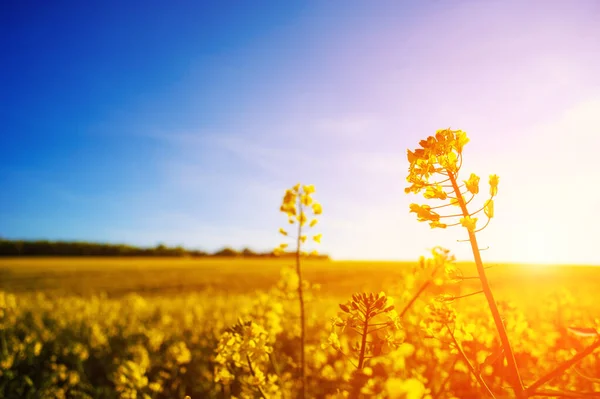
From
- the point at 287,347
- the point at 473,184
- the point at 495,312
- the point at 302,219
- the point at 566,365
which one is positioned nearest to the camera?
the point at 566,365

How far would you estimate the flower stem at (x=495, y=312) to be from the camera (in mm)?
1102

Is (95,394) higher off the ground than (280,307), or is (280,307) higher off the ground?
(280,307)

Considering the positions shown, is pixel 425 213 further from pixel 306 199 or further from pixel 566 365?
pixel 306 199

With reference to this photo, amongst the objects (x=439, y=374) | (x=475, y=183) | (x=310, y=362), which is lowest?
(x=310, y=362)

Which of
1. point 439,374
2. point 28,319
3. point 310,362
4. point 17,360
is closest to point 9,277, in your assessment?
point 28,319

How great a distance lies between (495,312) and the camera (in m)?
1.15

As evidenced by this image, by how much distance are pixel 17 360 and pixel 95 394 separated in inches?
68.1

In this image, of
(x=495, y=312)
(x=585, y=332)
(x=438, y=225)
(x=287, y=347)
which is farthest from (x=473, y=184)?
(x=287, y=347)

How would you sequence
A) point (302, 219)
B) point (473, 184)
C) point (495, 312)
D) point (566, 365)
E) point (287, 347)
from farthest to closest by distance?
point (287, 347) < point (302, 219) < point (473, 184) < point (495, 312) < point (566, 365)

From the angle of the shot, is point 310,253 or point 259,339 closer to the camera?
point 259,339

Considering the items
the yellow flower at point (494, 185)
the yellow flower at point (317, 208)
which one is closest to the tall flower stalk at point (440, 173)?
the yellow flower at point (494, 185)

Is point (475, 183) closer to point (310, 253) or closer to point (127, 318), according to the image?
point (310, 253)

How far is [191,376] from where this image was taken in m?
6.38

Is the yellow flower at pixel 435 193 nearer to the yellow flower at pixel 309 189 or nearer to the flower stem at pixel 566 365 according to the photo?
the flower stem at pixel 566 365
